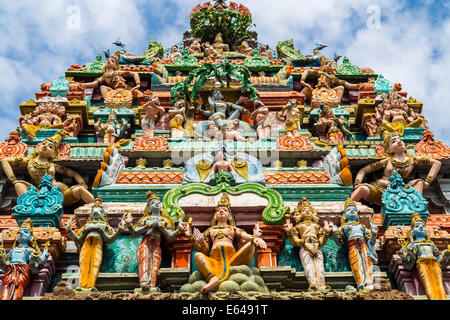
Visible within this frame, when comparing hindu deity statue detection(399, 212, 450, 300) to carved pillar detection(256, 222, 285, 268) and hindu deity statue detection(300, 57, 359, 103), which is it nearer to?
carved pillar detection(256, 222, 285, 268)

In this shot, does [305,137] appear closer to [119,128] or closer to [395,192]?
[395,192]

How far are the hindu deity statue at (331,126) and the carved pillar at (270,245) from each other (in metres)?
6.54

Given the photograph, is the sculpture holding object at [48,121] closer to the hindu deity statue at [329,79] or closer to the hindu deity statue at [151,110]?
the hindu deity statue at [151,110]

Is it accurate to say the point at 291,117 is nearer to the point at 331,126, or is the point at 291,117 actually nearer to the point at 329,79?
the point at 331,126

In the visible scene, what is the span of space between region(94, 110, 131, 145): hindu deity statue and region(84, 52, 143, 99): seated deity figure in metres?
1.98

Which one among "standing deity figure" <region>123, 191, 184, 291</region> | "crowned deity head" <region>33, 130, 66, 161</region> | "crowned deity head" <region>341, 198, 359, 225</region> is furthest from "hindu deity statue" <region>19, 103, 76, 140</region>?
"crowned deity head" <region>341, 198, 359, 225</region>

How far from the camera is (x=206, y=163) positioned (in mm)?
12719

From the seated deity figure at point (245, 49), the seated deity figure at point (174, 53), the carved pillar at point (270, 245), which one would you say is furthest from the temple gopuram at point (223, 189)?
the seated deity figure at point (245, 49)

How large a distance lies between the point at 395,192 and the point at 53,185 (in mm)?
7280

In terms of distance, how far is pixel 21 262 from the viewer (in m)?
10.1

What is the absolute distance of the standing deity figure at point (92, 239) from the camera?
9.84 meters

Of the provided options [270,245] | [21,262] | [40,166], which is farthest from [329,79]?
[21,262]

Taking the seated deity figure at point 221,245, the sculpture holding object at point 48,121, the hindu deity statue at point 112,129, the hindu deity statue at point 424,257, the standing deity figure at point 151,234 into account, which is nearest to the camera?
the seated deity figure at point 221,245

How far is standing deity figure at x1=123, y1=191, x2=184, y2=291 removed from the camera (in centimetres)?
974
